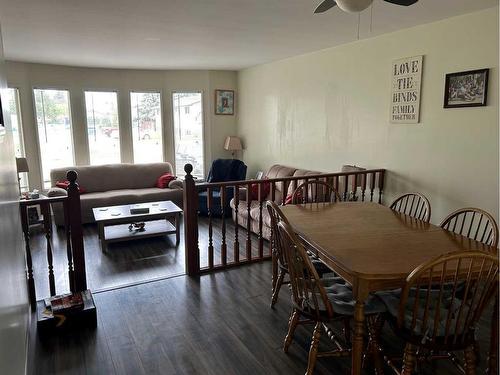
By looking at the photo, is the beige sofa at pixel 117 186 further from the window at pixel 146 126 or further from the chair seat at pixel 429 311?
the chair seat at pixel 429 311

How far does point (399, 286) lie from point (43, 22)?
11.8ft

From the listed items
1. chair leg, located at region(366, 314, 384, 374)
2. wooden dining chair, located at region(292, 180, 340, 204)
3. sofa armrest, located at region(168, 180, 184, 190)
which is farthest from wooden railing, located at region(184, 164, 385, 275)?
chair leg, located at region(366, 314, 384, 374)

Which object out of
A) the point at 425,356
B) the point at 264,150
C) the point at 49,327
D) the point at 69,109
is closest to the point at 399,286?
the point at 425,356

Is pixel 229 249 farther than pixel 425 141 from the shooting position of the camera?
Yes

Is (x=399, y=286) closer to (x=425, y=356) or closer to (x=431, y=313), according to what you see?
(x=431, y=313)

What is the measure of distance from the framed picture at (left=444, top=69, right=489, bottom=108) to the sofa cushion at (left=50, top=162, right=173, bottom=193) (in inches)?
186

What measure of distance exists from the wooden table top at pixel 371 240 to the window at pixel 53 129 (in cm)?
495

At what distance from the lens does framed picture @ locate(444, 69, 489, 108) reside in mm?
3166

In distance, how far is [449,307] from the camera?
65.4 inches

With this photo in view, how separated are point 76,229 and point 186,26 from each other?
6.90 ft

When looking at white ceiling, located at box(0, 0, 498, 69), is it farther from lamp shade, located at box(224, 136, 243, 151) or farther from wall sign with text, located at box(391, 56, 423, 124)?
lamp shade, located at box(224, 136, 243, 151)

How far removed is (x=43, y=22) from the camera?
3400mm

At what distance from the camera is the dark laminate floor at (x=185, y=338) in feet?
7.34

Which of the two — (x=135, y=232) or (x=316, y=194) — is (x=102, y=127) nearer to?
(x=135, y=232)
